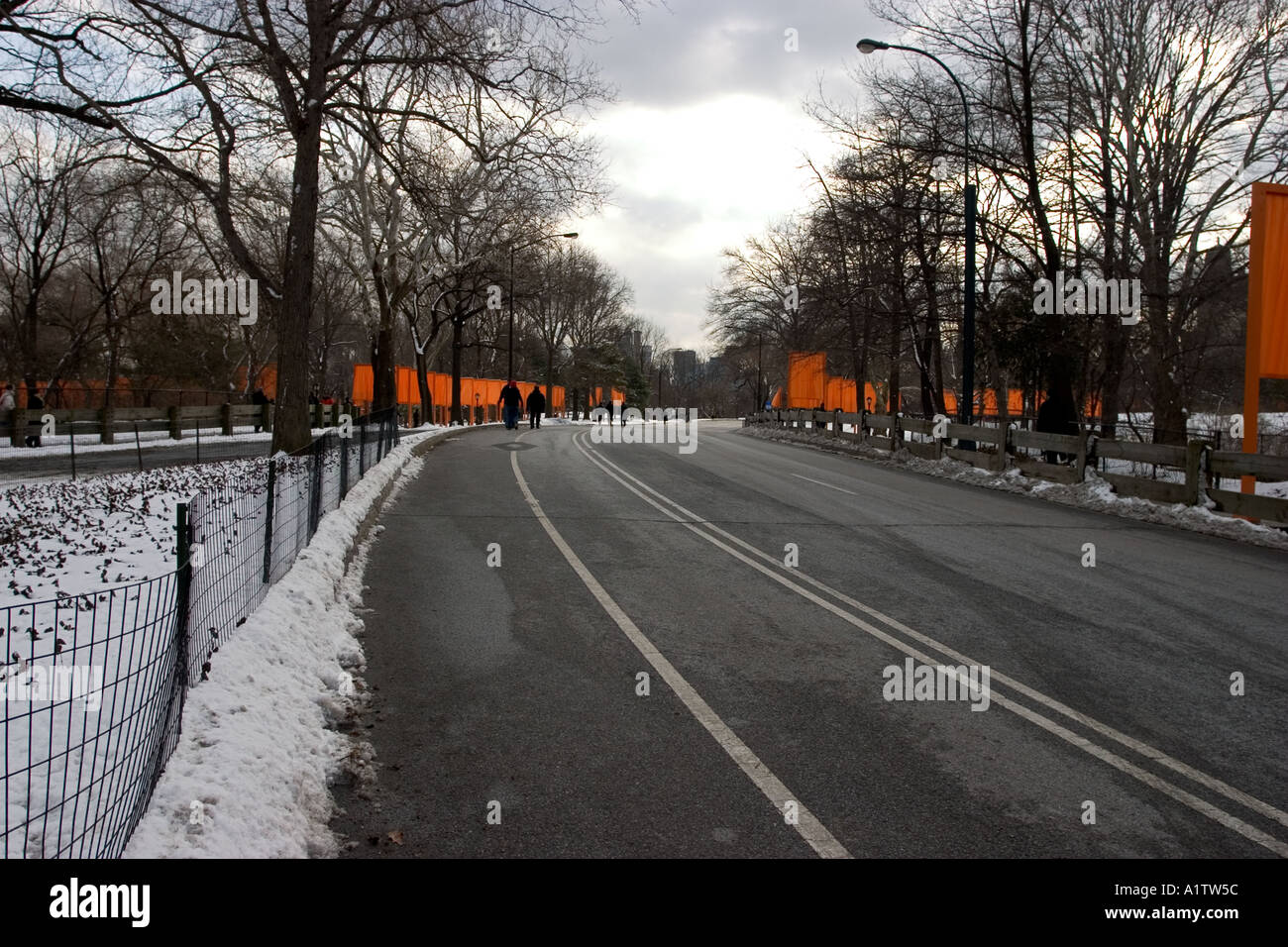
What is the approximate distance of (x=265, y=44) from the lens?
15.7 metres

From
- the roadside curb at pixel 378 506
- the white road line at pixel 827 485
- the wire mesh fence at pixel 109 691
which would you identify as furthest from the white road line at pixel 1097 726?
the white road line at pixel 827 485

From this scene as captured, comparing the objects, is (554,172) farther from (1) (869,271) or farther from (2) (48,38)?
(1) (869,271)

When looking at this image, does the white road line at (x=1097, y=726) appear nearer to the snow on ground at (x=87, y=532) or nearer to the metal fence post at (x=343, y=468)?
the snow on ground at (x=87, y=532)

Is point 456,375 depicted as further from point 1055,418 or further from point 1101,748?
point 1101,748

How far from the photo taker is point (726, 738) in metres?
5.16

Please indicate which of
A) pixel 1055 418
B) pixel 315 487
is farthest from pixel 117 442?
pixel 1055 418

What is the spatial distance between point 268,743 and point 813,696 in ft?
10.4

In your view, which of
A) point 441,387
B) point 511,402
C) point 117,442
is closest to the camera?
point 117,442

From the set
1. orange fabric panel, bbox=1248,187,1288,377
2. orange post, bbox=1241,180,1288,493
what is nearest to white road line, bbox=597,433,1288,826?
orange post, bbox=1241,180,1288,493

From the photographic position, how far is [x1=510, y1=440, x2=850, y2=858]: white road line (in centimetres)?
399

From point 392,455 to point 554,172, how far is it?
7017 mm

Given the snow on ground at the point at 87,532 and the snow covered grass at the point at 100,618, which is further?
the snow on ground at the point at 87,532

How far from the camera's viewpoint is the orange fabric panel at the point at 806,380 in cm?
4881

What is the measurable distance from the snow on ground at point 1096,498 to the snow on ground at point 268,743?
12296mm
